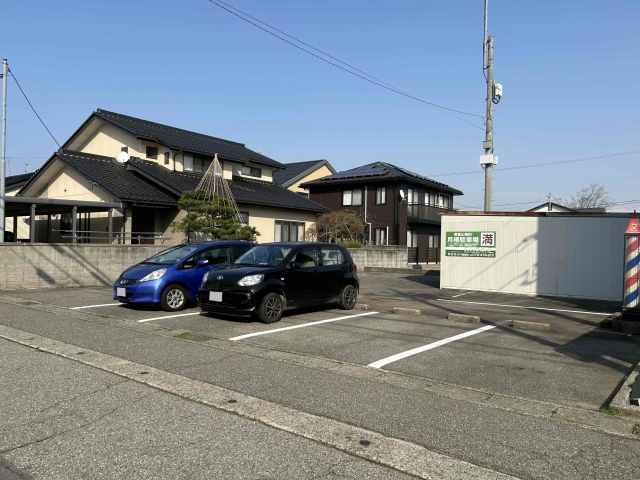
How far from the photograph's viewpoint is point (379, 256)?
26.0m

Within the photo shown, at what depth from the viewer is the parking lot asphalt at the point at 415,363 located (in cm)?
395

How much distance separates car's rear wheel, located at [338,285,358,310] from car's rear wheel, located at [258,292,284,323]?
2014 millimetres

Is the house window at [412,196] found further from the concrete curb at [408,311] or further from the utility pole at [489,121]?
the concrete curb at [408,311]

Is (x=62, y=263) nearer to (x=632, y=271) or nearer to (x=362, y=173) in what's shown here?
(x=632, y=271)

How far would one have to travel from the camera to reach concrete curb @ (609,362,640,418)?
4535 mm

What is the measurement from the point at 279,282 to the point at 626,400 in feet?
19.4

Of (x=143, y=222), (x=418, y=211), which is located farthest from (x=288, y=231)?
(x=418, y=211)

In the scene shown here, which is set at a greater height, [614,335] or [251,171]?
[251,171]

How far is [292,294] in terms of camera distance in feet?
31.4

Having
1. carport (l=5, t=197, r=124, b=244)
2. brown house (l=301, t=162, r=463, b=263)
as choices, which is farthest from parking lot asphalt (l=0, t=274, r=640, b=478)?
brown house (l=301, t=162, r=463, b=263)

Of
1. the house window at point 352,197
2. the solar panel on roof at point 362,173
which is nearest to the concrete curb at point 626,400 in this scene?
the solar panel on roof at point 362,173

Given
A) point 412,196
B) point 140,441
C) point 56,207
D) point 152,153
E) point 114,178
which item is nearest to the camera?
point 140,441

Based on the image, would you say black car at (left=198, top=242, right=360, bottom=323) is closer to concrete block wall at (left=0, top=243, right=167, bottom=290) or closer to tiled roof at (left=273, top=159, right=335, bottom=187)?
concrete block wall at (left=0, top=243, right=167, bottom=290)

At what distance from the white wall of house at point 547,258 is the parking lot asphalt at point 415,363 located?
115 inches
